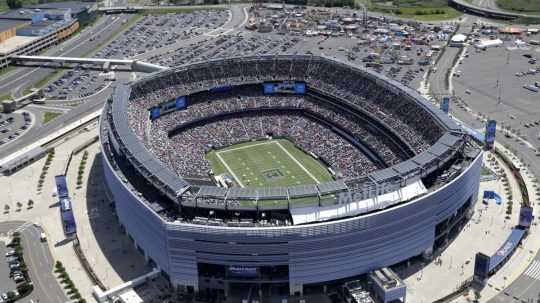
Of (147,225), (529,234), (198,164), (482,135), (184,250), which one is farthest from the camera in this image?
(482,135)

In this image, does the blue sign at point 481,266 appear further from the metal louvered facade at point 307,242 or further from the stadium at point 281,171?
Answer: the stadium at point 281,171

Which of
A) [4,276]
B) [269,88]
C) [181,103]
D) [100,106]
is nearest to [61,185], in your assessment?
[4,276]

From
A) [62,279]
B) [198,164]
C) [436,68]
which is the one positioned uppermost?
[436,68]

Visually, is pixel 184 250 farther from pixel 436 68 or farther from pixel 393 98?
pixel 436 68

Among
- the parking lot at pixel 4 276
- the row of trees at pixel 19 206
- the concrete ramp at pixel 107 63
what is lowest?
the parking lot at pixel 4 276

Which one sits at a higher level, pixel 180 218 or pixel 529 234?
pixel 180 218

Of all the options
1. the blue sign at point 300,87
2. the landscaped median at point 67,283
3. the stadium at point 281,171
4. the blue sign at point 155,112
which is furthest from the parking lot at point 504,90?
the landscaped median at point 67,283

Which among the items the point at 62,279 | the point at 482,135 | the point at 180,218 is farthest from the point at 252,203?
the point at 482,135
